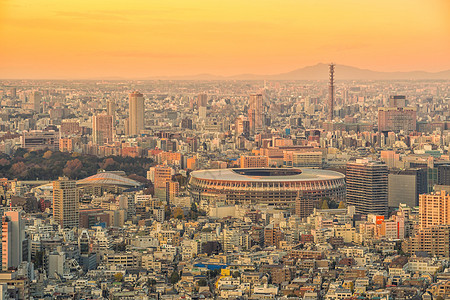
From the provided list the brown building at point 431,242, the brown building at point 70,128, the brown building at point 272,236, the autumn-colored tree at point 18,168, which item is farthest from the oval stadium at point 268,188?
the brown building at point 70,128

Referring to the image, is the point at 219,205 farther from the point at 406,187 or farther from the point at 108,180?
the point at 108,180

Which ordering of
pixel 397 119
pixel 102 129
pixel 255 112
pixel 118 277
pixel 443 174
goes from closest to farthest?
pixel 118 277, pixel 443 174, pixel 102 129, pixel 397 119, pixel 255 112

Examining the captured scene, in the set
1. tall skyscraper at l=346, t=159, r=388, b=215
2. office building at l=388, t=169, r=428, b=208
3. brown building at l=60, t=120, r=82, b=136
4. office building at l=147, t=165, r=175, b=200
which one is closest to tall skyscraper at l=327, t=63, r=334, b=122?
brown building at l=60, t=120, r=82, b=136

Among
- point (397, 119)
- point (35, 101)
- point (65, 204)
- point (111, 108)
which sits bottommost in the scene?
point (65, 204)

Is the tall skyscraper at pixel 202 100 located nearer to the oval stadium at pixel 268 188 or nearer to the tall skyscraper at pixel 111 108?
the tall skyscraper at pixel 111 108

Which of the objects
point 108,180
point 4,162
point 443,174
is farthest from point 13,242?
point 4,162
